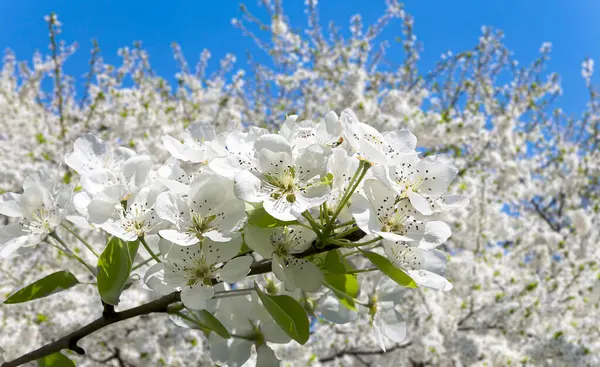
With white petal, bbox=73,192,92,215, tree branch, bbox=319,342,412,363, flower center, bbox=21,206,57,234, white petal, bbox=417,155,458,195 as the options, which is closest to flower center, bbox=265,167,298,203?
white petal, bbox=417,155,458,195

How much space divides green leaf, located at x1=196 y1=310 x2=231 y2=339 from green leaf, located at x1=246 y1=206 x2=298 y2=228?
0.59 feet

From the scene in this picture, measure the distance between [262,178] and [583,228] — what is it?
18.7ft

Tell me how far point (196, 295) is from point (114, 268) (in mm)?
151

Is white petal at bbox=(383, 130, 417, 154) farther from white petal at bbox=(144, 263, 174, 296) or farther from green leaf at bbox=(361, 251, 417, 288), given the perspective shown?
white petal at bbox=(144, 263, 174, 296)

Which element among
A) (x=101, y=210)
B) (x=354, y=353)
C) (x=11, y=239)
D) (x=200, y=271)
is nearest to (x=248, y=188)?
(x=200, y=271)

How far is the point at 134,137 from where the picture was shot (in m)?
5.51

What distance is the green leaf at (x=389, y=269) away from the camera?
2.71 ft

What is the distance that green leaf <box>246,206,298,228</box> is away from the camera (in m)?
0.80

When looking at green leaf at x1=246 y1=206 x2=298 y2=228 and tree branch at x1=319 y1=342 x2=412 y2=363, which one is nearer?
green leaf at x1=246 y1=206 x2=298 y2=228

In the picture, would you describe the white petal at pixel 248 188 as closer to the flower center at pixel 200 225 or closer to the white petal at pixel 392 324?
the flower center at pixel 200 225

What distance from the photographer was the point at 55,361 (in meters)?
0.94

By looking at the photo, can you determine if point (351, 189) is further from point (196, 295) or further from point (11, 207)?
point (11, 207)

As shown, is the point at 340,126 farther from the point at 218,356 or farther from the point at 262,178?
the point at 218,356

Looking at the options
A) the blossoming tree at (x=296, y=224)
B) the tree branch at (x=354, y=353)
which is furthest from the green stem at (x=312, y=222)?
the tree branch at (x=354, y=353)
